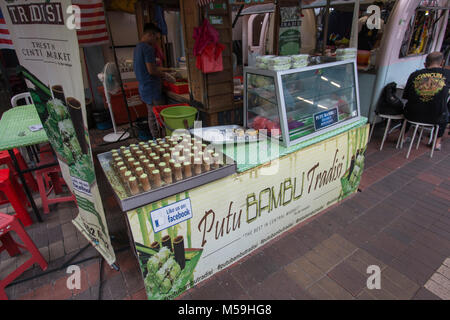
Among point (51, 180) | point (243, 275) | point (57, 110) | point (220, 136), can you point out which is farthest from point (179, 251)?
point (51, 180)

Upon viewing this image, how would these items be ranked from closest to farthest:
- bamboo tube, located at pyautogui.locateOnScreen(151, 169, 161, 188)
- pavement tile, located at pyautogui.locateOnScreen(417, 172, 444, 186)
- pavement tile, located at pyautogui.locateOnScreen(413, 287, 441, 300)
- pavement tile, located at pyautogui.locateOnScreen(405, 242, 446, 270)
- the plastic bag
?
bamboo tube, located at pyautogui.locateOnScreen(151, 169, 161, 188), pavement tile, located at pyautogui.locateOnScreen(413, 287, 441, 300), pavement tile, located at pyautogui.locateOnScreen(405, 242, 446, 270), the plastic bag, pavement tile, located at pyautogui.locateOnScreen(417, 172, 444, 186)

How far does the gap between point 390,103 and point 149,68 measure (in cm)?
471

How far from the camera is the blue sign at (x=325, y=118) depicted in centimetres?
287

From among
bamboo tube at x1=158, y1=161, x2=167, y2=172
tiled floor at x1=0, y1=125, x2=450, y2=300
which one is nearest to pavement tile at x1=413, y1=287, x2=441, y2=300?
tiled floor at x1=0, y1=125, x2=450, y2=300

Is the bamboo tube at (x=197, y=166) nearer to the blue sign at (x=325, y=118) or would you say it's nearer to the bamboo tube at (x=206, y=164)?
the bamboo tube at (x=206, y=164)

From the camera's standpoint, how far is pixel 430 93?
4.43 m

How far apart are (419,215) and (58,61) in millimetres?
4246

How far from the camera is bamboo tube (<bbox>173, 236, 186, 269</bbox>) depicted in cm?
215

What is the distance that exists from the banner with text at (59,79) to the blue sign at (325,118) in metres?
2.28

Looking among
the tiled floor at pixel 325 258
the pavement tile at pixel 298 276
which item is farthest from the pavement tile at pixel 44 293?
the pavement tile at pixel 298 276

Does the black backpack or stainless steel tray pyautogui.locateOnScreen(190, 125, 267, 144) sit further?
the black backpack

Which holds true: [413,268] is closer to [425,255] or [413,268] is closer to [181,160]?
[425,255]

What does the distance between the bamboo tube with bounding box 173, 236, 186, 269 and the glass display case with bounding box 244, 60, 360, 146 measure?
1383 millimetres

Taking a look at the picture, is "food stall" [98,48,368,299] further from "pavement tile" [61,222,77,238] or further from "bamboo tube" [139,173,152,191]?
"pavement tile" [61,222,77,238]
